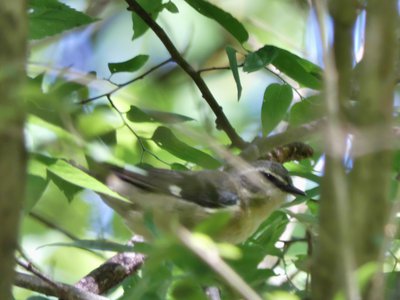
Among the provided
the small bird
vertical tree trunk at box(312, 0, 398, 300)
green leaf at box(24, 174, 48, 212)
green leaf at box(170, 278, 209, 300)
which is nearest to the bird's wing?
the small bird

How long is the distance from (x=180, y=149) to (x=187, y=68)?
565mm

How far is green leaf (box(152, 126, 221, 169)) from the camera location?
313 cm

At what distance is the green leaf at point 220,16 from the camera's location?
3311 millimetres

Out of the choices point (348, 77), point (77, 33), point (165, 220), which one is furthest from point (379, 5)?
point (77, 33)

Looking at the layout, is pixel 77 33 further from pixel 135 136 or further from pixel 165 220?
pixel 165 220

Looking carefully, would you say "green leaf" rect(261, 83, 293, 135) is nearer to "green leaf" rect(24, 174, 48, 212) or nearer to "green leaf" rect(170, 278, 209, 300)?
"green leaf" rect(24, 174, 48, 212)

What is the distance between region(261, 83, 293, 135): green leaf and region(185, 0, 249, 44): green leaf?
29 cm

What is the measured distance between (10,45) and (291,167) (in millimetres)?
2168

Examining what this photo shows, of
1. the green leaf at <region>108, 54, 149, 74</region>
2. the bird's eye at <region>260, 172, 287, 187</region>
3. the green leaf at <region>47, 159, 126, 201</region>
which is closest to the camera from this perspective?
the green leaf at <region>47, 159, 126, 201</region>

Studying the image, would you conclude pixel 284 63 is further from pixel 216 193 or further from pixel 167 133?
pixel 216 193

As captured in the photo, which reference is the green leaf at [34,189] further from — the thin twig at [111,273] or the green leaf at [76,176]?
the thin twig at [111,273]

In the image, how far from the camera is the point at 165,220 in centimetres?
155

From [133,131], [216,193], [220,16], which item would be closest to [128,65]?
[133,131]

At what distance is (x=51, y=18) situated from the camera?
3.25m
